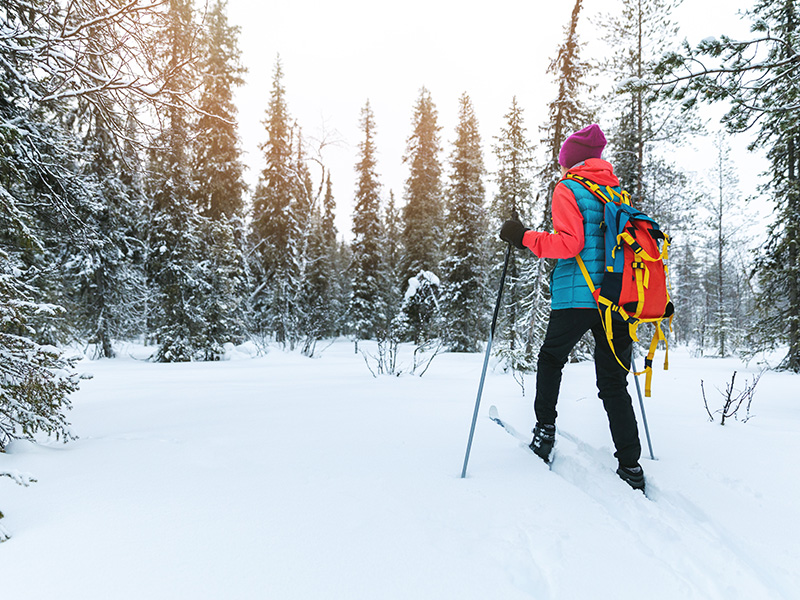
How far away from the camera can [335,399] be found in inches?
175

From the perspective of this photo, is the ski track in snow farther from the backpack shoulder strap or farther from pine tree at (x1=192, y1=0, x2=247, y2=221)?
pine tree at (x1=192, y1=0, x2=247, y2=221)

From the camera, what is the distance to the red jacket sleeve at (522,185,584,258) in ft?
8.00

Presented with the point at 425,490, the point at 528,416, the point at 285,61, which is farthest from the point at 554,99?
the point at 285,61

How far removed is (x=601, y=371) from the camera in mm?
2473

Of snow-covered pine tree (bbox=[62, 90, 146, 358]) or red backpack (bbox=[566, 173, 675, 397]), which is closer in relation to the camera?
red backpack (bbox=[566, 173, 675, 397])

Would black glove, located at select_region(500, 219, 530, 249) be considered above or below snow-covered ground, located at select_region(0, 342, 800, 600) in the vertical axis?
above

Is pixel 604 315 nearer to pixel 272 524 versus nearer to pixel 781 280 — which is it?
pixel 272 524

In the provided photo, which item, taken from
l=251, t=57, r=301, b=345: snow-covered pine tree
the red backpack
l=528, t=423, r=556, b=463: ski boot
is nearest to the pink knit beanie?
the red backpack

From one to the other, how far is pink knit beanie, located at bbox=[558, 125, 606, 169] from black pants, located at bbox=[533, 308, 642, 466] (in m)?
1.14

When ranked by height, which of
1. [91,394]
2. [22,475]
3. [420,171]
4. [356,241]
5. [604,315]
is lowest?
[91,394]

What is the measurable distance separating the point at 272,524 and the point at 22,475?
1242mm

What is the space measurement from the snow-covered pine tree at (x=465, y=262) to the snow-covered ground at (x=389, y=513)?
14460mm

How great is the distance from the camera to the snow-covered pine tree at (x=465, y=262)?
17984 millimetres

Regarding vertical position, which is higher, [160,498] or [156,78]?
[156,78]
